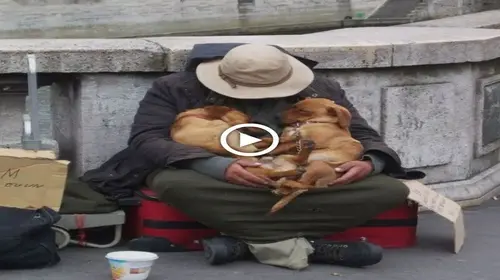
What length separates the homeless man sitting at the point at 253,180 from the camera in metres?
4.31

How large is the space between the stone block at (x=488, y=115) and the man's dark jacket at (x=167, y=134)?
40.3 inches

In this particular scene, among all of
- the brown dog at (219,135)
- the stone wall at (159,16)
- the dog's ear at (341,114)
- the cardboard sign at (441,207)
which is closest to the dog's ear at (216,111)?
the brown dog at (219,135)

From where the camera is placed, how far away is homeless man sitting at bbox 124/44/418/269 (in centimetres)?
431

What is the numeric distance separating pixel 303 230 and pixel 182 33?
14011 mm

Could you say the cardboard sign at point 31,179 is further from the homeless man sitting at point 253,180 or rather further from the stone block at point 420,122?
the stone block at point 420,122

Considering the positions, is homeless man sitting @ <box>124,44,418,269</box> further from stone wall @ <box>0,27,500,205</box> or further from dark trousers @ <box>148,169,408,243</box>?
stone wall @ <box>0,27,500,205</box>

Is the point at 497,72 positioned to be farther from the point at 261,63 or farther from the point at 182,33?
the point at 182,33

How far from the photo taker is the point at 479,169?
590 cm

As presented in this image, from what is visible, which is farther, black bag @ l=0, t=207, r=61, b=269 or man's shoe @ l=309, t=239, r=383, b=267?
man's shoe @ l=309, t=239, r=383, b=267

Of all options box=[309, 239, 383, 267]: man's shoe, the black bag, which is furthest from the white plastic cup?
box=[309, 239, 383, 267]: man's shoe

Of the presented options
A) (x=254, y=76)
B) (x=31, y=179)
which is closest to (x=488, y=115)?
(x=254, y=76)

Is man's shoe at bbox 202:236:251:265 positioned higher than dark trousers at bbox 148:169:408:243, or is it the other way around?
dark trousers at bbox 148:169:408:243

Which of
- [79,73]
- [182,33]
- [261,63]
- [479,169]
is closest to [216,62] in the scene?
[261,63]

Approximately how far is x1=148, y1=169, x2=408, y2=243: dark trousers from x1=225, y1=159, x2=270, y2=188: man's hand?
23 mm
